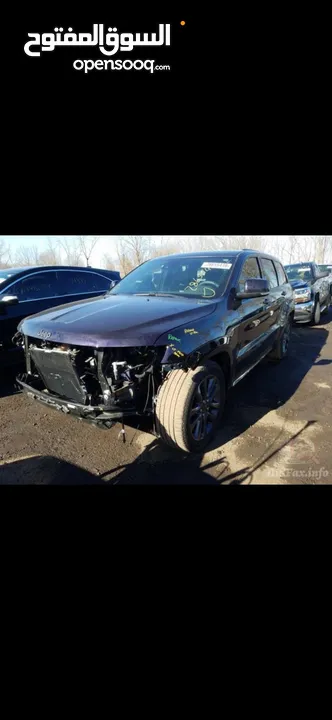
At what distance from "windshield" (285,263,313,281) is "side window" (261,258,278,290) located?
447cm

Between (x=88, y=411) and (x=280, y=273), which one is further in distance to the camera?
(x=280, y=273)

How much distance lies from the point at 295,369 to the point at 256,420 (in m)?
2.04

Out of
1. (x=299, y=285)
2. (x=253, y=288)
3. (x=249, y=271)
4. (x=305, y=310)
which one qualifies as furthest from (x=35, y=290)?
(x=305, y=310)

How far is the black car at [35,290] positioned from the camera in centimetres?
418

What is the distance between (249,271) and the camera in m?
3.81

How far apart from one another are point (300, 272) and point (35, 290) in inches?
287

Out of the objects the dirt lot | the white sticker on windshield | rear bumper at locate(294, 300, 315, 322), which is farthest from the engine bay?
rear bumper at locate(294, 300, 315, 322)

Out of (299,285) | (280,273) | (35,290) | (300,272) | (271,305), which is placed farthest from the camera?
(300,272)

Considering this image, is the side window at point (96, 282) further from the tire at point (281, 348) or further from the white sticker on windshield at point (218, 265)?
the tire at point (281, 348)

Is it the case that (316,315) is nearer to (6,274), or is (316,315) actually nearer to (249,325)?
(249,325)

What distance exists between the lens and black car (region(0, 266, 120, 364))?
4.18 metres
